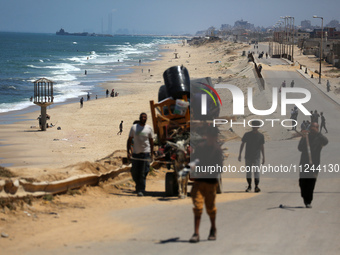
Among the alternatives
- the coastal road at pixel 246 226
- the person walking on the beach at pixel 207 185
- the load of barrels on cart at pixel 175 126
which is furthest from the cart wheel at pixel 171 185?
the person walking on the beach at pixel 207 185

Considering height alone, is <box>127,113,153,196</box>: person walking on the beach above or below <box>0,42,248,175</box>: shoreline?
above

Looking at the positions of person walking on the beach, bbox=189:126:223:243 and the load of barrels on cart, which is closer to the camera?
person walking on the beach, bbox=189:126:223:243

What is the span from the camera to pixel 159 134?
11055 millimetres

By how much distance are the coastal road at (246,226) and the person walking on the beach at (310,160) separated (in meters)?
0.32

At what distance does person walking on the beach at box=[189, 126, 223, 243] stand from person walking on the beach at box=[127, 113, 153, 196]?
284 centimetres

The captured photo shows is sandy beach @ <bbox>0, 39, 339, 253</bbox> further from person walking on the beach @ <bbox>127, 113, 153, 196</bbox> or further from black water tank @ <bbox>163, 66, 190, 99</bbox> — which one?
black water tank @ <bbox>163, 66, 190, 99</bbox>

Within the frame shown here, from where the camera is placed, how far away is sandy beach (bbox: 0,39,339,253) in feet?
24.8

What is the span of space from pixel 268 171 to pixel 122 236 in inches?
276

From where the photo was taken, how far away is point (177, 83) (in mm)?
11516

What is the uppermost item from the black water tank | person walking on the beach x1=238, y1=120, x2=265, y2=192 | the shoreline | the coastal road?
the black water tank

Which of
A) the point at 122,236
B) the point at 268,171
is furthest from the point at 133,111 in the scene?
the point at 122,236

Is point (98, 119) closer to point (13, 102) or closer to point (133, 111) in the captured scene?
point (133, 111)

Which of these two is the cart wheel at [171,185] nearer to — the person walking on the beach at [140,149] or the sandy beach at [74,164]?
the sandy beach at [74,164]

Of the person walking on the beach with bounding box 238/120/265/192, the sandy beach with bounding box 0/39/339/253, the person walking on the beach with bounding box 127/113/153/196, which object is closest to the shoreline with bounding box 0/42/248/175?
the sandy beach with bounding box 0/39/339/253
